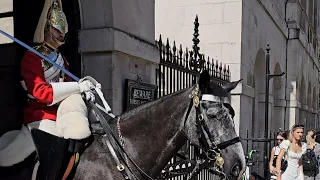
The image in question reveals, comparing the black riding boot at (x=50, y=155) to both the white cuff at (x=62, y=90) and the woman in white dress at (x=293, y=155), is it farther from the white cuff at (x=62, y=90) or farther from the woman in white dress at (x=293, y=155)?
the woman in white dress at (x=293, y=155)

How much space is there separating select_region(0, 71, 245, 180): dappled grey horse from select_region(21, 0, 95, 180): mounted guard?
0.65 ft

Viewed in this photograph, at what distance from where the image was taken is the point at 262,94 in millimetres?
15359

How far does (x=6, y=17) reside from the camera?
4.86 metres

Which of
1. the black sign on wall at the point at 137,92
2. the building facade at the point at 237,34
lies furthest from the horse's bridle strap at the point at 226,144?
the building facade at the point at 237,34

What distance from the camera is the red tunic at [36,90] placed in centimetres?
348

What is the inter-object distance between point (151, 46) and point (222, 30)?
205 inches

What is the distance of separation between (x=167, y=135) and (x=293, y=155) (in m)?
4.95

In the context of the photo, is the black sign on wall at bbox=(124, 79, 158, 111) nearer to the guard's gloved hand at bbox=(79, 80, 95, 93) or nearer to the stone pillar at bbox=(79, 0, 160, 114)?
the stone pillar at bbox=(79, 0, 160, 114)

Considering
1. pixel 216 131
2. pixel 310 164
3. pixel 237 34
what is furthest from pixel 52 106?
pixel 237 34

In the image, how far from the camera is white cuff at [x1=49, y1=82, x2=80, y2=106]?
139 inches

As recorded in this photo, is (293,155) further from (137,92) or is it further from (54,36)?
(54,36)

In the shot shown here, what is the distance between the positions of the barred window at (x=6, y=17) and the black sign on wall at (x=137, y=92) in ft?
5.83

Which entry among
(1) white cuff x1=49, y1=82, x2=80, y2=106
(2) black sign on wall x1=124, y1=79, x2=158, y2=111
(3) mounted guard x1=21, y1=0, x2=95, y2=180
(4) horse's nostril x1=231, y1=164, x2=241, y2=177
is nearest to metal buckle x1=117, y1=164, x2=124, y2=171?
(3) mounted guard x1=21, y1=0, x2=95, y2=180

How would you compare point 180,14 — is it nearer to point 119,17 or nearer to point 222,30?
point 222,30
